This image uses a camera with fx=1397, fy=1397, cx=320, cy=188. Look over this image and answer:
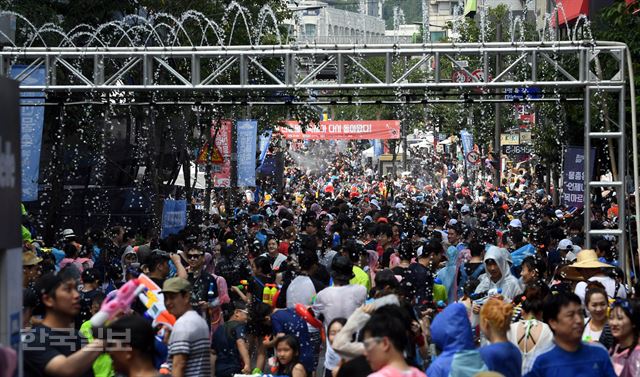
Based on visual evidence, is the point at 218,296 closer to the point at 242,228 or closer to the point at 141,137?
the point at 242,228

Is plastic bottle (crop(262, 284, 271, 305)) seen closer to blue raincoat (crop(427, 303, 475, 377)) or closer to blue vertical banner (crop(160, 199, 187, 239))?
blue raincoat (crop(427, 303, 475, 377))

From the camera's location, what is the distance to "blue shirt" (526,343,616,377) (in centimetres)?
830

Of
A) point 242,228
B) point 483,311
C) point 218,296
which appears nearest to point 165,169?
point 242,228

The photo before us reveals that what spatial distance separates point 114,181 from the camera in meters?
37.1

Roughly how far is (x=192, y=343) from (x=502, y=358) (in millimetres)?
2141

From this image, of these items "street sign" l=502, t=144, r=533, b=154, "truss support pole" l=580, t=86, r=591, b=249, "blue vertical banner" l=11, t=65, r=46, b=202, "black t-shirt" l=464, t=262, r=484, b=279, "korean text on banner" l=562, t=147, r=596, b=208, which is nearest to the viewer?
"black t-shirt" l=464, t=262, r=484, b=279

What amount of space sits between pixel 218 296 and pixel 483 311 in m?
5.34

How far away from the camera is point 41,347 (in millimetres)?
7797

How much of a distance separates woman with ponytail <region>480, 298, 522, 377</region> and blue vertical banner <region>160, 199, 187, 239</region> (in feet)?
58.7

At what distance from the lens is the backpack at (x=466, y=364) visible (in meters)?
8.45

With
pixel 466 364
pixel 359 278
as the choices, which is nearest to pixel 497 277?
pixel 359 278

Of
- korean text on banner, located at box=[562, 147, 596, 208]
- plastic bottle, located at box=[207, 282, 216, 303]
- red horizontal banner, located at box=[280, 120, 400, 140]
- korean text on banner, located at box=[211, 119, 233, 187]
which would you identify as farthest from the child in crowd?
red horizontal banner, located at box=[280, 120, 400, 140]

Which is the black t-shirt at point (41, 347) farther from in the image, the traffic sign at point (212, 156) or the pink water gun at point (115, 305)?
the traffic sign at point (212, 156)

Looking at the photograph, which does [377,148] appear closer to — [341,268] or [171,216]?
[171,216]
